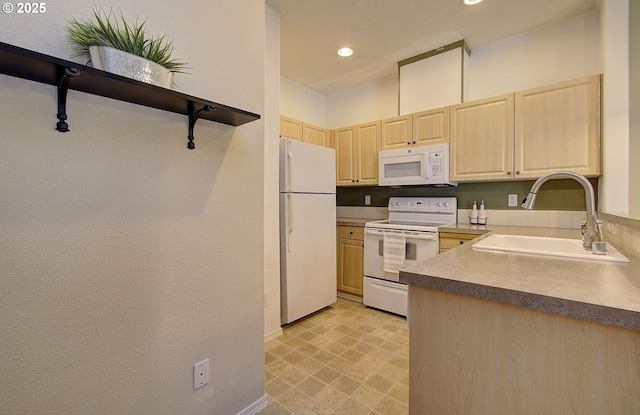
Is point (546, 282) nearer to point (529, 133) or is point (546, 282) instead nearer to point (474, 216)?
point (529, 133)

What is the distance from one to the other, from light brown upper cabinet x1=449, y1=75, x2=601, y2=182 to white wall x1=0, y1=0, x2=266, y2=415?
207 centimetres

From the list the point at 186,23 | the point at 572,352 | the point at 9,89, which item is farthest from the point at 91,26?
the point at 572,352

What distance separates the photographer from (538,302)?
0.71 metres

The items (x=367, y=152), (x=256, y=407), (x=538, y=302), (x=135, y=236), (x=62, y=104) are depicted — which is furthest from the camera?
(x=367, y=152)

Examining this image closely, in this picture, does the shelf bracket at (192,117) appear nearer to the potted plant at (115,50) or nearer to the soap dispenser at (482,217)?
the potted plant at (115,50)

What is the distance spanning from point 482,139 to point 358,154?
1358mm

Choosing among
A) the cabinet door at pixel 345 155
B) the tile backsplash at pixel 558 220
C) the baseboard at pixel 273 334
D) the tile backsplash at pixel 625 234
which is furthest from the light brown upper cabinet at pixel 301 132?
the tile backsplash at pixel 625 234

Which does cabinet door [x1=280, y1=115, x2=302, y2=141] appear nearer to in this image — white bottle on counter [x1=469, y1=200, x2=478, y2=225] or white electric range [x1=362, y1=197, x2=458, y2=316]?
white electric range [x1=362, y1=197, x2=458, y2=316]

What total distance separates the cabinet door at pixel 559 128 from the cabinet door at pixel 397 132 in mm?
963

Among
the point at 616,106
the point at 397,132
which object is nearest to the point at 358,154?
the point at 397,132

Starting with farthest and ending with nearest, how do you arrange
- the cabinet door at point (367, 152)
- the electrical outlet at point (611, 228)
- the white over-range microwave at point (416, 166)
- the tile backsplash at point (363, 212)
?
the tile backsplash at point (363, 212) < the cabinet door at point (367, 152) < the white over-range microwave at point (416, 166) < the electrical outlet at point (611, 228)

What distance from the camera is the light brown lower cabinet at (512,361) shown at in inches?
26.3

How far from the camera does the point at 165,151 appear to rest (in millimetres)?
1162

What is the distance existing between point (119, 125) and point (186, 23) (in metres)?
0.57
